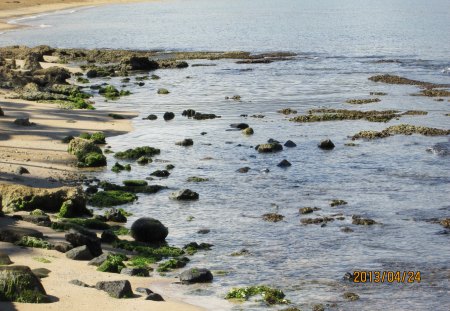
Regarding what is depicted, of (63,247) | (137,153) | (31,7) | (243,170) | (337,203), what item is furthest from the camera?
(31,7)

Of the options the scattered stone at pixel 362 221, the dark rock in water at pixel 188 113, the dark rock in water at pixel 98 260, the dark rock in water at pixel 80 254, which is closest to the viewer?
the dark rock in water at pixel 98 260

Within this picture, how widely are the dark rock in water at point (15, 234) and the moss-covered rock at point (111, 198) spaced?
4867 millimetres

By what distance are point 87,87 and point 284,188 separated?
1181 inches

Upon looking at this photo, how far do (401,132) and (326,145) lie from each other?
5.25 m

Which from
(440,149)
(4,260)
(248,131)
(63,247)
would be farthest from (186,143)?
(4,260)

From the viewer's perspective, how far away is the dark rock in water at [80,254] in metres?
20.3

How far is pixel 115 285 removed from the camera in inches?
696

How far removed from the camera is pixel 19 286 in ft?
53.1

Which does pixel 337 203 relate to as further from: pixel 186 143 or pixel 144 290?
pixel 186 143

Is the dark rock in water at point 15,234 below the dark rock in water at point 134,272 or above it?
above

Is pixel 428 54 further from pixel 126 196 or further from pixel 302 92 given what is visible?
pixel 126 196

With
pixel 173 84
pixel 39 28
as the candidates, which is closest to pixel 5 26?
pixel 39 28

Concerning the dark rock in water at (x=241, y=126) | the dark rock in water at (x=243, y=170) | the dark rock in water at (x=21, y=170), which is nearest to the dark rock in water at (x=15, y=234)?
the dark rock in water at (x=21, y=170)
